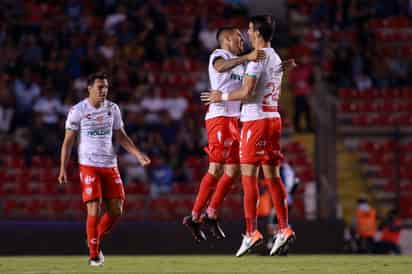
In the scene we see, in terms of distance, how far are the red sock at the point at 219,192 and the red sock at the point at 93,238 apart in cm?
150

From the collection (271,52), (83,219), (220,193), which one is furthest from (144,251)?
(271,52)

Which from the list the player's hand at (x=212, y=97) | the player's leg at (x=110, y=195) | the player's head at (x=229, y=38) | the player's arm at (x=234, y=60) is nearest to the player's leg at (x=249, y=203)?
the player's hand at (x=212, y=97)

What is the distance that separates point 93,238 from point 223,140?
1.99 m

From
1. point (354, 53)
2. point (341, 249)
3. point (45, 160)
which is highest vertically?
point (354, 53)

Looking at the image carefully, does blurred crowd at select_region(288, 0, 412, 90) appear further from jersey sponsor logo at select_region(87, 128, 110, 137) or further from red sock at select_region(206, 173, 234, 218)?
jersey sponsor logo at select_region(87, 128, 110, 137)

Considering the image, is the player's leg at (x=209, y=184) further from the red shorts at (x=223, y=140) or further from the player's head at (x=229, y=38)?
the player's head at (x=229, y=38)

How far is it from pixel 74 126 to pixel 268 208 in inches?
307

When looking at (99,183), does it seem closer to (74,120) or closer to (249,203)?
(74,120)

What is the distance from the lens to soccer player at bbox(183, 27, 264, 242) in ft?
47.8

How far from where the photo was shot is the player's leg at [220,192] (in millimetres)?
14492

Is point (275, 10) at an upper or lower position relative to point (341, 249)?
upper

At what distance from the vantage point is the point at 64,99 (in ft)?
79.3

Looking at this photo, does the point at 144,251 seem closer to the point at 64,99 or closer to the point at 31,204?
the point at 31,204

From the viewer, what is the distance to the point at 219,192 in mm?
14523
